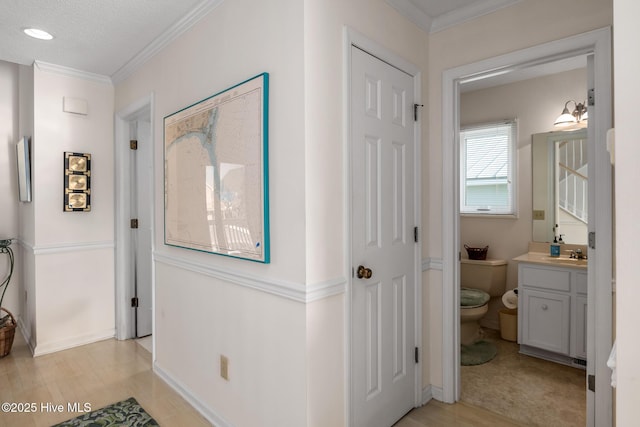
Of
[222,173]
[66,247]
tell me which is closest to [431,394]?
[222,173]

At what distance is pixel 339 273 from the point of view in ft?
5.70

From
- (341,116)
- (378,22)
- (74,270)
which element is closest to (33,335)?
(74,270)

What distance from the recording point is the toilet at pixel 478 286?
3182 mm

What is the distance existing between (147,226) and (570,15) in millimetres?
3601

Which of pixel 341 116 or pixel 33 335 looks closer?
pixel 341 116

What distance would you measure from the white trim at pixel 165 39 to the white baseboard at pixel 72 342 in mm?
2336

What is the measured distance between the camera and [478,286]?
3625 millimetres

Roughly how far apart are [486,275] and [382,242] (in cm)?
208

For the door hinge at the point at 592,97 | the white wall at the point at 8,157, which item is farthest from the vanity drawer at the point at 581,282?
the white wall at the point at 8,157

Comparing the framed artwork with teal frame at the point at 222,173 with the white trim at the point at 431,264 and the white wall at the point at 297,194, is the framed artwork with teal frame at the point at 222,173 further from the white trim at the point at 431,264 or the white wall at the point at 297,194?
the white trim at the point at 431,264

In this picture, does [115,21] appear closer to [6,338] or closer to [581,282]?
[6,338]

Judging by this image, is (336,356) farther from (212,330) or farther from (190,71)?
(190,71)

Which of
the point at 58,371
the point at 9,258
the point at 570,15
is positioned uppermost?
the point at 570,15

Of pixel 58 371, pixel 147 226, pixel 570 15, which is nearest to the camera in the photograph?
pixel 570 15
